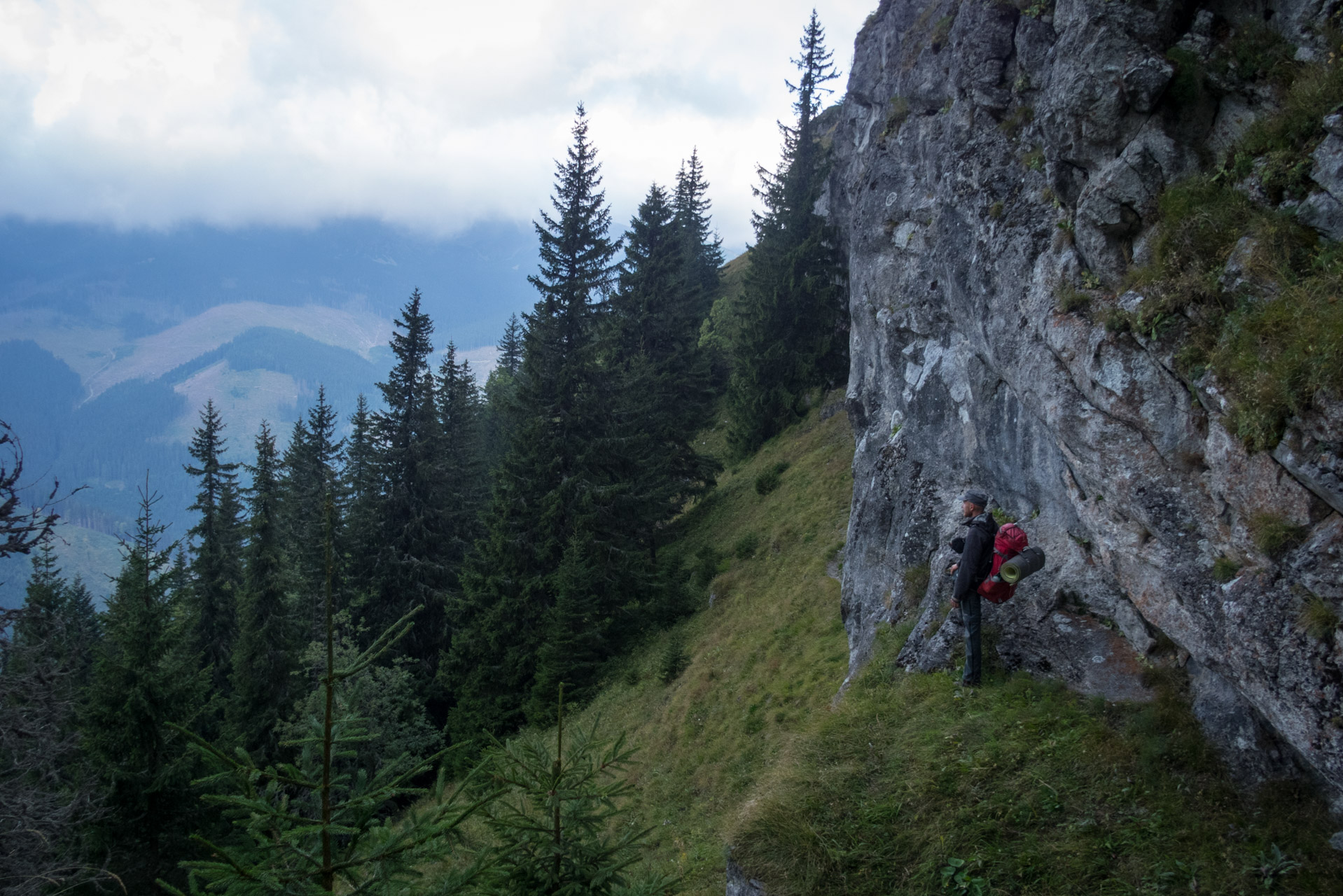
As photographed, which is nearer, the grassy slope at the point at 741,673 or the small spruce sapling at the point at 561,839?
the small spruce sapling at the point at 561,839

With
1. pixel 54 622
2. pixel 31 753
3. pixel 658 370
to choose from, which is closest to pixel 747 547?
pixel 658 370

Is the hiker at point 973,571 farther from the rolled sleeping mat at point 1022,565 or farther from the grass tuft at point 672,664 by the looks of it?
the grass tuft at point 672,664

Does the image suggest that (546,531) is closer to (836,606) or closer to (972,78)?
(836,606)

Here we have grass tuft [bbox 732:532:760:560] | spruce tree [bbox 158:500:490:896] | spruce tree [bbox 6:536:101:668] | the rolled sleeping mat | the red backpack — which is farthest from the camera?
grass tuft [bbox 732:532:760:560]

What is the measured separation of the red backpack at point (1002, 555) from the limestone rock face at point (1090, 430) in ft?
2.22

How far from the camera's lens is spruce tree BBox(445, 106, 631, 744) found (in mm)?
23422

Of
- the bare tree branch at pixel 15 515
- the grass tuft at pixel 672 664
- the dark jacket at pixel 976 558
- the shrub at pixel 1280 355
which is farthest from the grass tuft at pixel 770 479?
the bare tree branch at pixel 15 515

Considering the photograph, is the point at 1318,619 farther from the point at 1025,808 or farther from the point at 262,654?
the point at 262,654

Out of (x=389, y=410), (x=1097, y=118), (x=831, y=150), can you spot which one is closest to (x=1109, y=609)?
(x=1097, y=118)

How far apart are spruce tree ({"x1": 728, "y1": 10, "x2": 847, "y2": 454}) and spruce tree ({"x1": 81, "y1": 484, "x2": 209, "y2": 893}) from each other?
25.7 meters

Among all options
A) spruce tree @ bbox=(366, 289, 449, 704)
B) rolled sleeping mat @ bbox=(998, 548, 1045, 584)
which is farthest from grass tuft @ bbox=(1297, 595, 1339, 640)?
spruce tree @ bbox=(366, 289, 449, 704)

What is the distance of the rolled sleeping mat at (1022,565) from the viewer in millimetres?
7957

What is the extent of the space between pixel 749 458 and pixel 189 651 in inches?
1105

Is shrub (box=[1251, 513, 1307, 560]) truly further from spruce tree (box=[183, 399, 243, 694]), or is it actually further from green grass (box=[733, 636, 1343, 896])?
spruce tree (box=[183, 399, 243, 694])
